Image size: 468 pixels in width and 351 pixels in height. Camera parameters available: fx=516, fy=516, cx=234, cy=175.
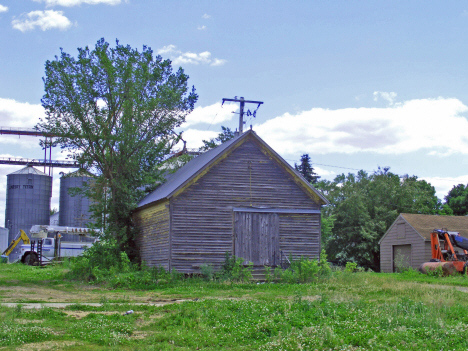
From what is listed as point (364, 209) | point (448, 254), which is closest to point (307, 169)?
point (364, 209)

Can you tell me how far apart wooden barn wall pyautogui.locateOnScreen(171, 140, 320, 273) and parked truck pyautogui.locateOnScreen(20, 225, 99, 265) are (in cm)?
2119

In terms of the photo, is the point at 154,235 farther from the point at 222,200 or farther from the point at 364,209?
the point at 364,209

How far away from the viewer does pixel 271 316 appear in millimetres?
11609

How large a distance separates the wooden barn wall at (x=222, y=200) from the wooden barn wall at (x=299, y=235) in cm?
15

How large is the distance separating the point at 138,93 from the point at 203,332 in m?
20.5

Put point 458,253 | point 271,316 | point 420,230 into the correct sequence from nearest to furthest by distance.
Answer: point 271,316 → point 458,253 → point 420,230

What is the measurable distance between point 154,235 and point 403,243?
22.8m

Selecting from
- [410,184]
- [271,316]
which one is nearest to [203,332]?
[271,316]

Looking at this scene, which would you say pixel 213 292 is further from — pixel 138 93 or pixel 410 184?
pixel 410 184

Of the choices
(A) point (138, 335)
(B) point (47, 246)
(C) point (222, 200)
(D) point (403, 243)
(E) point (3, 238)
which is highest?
(C) point (222, 200)

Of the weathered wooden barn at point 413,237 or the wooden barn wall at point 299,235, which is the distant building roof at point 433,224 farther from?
the wooden barn wall at point 299,235

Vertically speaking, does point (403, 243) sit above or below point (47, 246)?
above

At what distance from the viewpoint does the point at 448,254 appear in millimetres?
32031

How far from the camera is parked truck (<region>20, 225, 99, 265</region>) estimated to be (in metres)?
42.0
